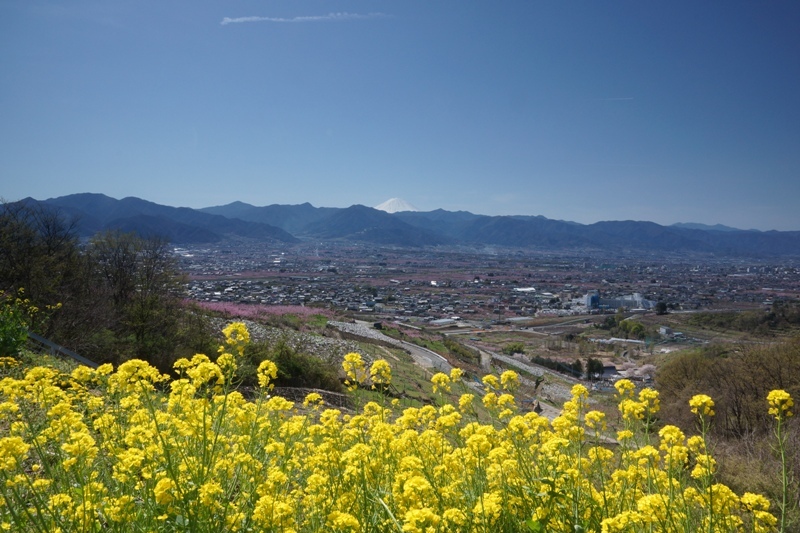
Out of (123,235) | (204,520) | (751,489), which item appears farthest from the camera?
(123,235)

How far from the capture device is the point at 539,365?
42438 millimetres

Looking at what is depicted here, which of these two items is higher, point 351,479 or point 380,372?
point 380,372

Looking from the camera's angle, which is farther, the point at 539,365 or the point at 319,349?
the point at 539,365

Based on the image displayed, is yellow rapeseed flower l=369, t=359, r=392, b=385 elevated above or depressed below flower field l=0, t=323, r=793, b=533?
above

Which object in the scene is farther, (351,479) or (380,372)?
(380,372)

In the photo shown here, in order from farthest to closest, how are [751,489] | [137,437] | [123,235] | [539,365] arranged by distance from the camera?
[539,365] < [123,235] < [751,489] < [137,437]

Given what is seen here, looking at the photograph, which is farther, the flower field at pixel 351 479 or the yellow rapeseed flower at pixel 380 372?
the yellow rapeseed flower at pixel 380 372

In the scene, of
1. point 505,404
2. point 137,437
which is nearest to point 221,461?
point 137,437

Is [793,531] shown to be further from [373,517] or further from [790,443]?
[373,517]

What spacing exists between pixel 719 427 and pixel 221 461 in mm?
15277

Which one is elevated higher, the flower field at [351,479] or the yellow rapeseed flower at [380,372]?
the yellow rapeseed flower at [380,372]

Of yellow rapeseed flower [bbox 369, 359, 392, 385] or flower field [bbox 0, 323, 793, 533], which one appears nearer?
flower field [bbox 0, 323, 793, 533]

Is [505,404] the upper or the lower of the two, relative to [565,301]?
upper

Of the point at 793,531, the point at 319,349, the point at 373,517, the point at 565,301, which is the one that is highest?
the point at 373,517
